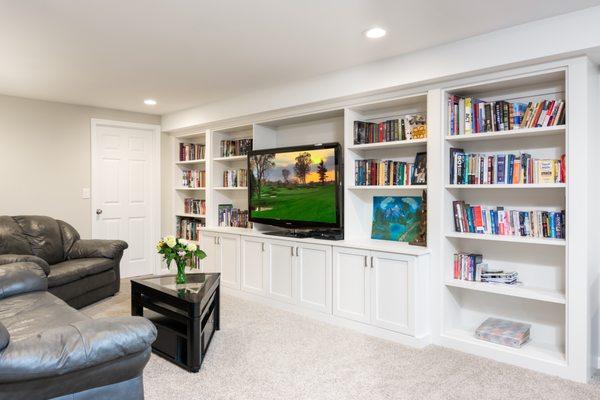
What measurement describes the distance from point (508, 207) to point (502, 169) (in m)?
0.36

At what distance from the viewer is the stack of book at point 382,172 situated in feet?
11.8

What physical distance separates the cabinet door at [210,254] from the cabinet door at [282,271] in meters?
0.88

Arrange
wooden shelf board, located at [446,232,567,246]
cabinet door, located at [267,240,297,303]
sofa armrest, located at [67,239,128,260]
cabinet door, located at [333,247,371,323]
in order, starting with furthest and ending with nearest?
sofa armrest, located at [67,239,128,260]
cabinet door, located at [267,240,297,303]
cabinet door, located at [333,247,371,323]
wooden shelf board, located at [446,232,567,246]

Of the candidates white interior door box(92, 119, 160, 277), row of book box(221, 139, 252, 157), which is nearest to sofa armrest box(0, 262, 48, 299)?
white interior door box(92, 119, 160, 277)

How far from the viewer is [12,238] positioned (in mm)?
4234

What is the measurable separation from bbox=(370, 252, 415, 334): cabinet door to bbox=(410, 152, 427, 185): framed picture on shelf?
0.64m

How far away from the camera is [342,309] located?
3.69 m

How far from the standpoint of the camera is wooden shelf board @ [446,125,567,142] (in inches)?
108

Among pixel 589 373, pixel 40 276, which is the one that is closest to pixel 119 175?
pixel 40 276

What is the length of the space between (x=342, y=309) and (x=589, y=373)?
176 cm

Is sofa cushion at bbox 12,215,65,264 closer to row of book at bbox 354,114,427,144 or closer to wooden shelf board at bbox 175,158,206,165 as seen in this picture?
wooden shelf board at bbox 175,158,206,165

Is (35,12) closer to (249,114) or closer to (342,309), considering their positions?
(249,114)

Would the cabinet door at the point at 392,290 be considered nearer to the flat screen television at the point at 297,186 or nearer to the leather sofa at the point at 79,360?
the flat screen television at the point at 297,186

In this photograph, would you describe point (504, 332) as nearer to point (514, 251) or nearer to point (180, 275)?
point (514, 251)
